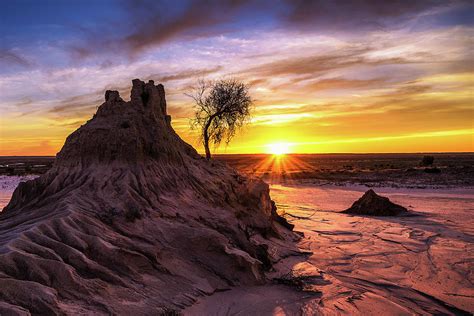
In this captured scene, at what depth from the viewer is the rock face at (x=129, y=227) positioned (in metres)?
5.49

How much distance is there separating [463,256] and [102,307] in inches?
368

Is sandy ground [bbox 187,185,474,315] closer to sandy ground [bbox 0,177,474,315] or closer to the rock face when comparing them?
sandy ground [bbox 0,177,474,315]

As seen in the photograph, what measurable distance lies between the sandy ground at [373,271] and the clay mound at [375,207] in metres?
0.99

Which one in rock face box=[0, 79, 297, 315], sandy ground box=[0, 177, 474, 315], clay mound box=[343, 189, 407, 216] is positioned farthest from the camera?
clay mound box=[343, 189, 407, 216]

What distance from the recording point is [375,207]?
18.3 metres

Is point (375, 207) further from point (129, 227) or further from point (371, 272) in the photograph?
point (129, 227)

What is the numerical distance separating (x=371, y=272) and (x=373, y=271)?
11 centimetres

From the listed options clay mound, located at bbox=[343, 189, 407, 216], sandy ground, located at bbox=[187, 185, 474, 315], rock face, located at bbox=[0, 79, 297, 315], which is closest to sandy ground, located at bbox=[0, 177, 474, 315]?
sandy ground, located at bbox=[187, 185, 474, 315]

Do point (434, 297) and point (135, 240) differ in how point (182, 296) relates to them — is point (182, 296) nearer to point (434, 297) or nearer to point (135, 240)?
point (135, 240)

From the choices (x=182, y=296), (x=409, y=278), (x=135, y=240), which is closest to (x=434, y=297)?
(x=409, y=278)

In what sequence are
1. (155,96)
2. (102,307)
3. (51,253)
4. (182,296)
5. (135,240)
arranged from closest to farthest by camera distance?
(102,307) < (51,253) < (182,296) < (135,240) < (155,96)

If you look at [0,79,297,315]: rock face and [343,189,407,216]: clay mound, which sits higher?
[0,79,297,315]: rock face

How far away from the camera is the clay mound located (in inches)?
714

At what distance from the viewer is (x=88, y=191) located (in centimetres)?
828
